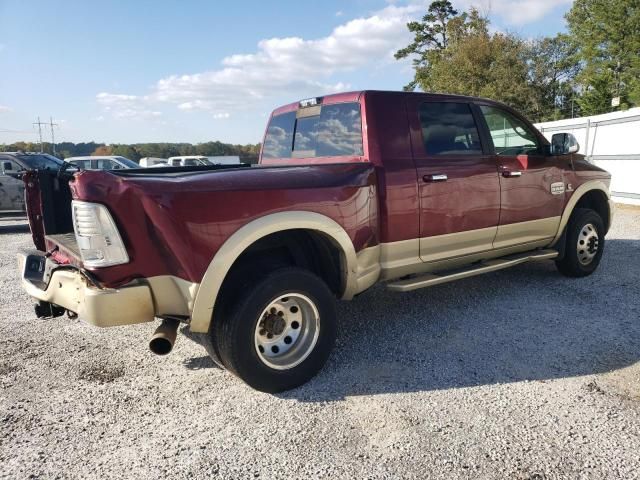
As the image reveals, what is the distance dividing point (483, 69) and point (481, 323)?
102 feet

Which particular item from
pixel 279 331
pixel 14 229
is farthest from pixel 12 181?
pixel 279 331

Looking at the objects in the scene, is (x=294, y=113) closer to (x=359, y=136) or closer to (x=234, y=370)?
(x=359, y=136)

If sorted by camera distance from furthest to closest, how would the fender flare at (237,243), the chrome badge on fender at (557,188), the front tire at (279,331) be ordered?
the chrome badge on fender at (557,188) → the front tire at (279,331) → the fender flare at (237,243)

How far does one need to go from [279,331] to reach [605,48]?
1682 inches

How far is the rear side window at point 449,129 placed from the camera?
13.1ft

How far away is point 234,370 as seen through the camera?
2.93m

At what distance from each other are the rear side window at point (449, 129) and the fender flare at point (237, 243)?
1.33 meters

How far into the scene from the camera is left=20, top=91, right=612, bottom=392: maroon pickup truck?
2641mm

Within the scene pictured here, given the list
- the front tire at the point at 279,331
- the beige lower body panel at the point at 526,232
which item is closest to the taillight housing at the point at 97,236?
the front tire at the point at 279,331

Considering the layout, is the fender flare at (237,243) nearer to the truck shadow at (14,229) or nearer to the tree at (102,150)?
the truck shadow at (14,229)

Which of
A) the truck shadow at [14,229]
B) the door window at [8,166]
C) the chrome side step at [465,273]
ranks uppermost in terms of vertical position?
the door window at [8,166]

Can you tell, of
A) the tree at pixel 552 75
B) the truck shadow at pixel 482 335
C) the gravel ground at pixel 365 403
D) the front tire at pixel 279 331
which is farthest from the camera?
the tree at pixel 552 75

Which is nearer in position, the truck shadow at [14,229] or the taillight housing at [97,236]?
the taillight housing at [97,236]

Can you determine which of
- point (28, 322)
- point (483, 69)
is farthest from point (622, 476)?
point (483, 69)
